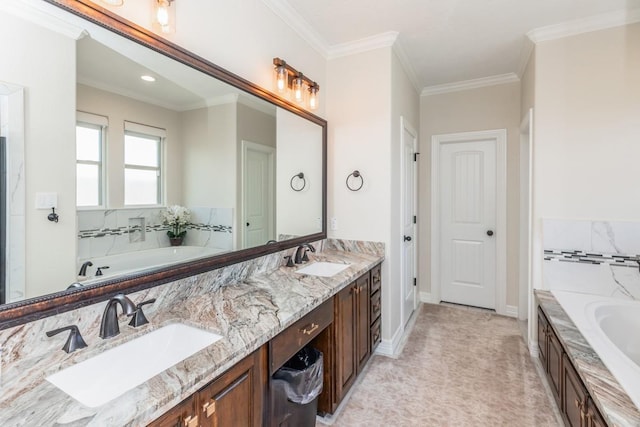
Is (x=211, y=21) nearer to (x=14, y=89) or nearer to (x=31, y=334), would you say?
(x=14, y=89)

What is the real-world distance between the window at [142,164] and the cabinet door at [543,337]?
2.64 meters

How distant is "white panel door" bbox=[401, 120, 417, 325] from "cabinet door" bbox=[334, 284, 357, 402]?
1.14m

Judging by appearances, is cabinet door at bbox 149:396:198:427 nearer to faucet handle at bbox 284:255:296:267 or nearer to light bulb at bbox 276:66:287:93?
faucet handle at bbox 284:255:296:267

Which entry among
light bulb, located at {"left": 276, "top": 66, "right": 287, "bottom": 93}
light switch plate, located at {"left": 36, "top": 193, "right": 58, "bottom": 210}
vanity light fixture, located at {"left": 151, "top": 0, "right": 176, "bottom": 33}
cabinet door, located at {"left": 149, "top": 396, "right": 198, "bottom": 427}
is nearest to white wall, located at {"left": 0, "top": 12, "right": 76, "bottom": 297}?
light switch plate, located at {"left": 36, "top": 193, "right": 58, "bottom": 210}

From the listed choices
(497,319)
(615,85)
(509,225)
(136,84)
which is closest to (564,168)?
(615,85)

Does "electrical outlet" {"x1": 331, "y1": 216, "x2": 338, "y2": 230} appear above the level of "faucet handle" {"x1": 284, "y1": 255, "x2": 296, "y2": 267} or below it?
above

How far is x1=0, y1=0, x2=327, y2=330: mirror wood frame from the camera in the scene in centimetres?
100

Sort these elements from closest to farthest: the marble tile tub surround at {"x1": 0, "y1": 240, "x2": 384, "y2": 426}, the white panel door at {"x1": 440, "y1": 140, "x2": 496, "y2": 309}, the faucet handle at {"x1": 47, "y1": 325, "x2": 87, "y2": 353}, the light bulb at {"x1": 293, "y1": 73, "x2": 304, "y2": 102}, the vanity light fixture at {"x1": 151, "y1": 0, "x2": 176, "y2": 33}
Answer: the marble tile tub surround at {"x1": 0, "y1": 240, "x2": 384, "y2": 426} → the faucet handle at {"x1": 47, "y1": 325, "x2": 87, "y2": 353} → the vanity light fixture at {"x1": 151, "y1": 0, "x2": 176, "y2": 33} → the light bulb at {"x1": 293, "y1": 73, "x2": 304, "y2": 102} → the white panel door at {"x1": 440, "y1": 140, "x2": 496, "y2": 309}

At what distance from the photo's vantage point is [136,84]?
1338mm

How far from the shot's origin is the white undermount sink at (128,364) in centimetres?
91

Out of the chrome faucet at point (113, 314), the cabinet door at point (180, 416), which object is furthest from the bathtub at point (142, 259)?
the cabinet door at point (180, 416)

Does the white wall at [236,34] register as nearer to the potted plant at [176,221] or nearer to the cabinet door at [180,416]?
the potted plant at [176,221]

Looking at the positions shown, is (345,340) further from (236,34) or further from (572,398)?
(236,34)

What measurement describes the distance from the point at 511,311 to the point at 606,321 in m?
1.54
